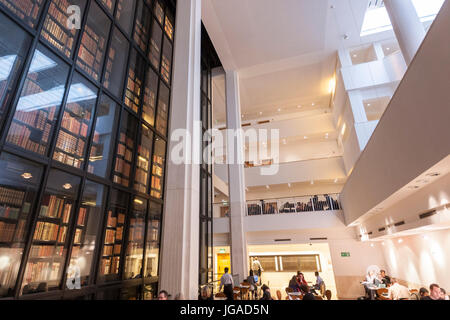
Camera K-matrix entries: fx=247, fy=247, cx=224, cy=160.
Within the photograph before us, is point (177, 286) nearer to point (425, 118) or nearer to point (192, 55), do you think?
point (425, 118)

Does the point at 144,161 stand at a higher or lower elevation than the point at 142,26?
lower

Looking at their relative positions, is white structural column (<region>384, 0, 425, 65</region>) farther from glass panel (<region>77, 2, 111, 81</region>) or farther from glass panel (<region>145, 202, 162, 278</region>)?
glass panel (<region>145, 202, 162, 278</region>)

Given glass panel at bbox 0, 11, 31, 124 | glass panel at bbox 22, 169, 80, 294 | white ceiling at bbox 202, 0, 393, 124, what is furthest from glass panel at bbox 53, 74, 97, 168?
white ceiling at bbox 202, 0, 393, 124

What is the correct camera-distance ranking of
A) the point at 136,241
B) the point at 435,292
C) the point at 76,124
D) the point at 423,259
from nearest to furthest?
the point at 76,124, the point at 435,292, the point at 136,241, the point at 423,259

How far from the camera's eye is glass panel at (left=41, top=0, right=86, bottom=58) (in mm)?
3914

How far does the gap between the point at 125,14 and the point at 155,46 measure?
131 cm

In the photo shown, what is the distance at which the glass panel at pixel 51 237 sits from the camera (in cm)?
332

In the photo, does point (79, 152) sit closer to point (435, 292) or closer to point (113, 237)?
point (113, 237)

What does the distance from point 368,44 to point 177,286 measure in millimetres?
14088

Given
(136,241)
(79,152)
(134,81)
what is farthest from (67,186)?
(134,81)

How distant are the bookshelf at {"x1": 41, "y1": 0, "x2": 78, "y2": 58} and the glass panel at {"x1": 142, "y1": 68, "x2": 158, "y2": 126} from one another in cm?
225

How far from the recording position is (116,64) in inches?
219
